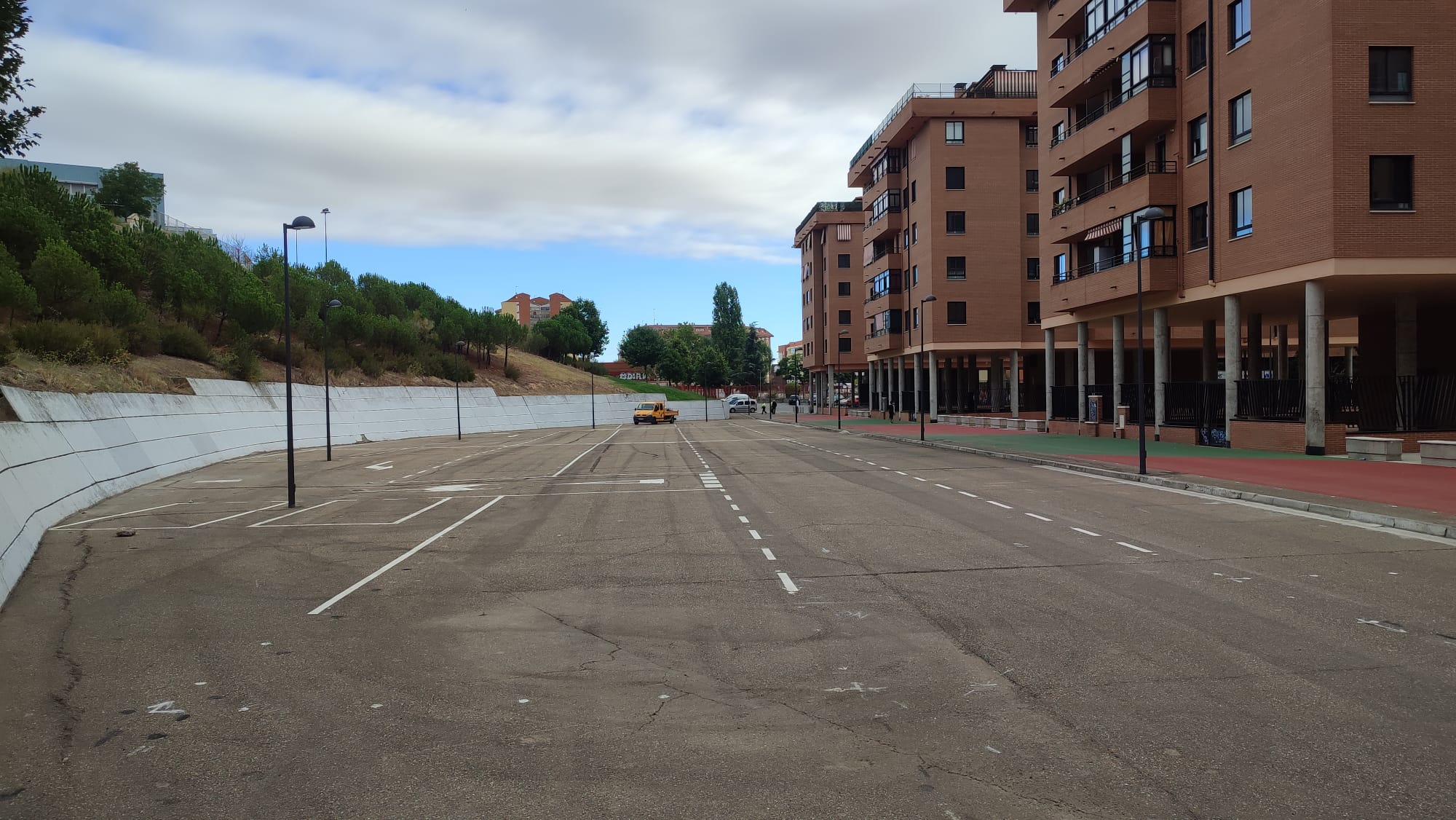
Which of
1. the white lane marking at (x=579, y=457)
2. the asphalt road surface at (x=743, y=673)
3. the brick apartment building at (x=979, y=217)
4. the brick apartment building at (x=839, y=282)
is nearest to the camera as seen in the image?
the asphalt road surface at (x=743, y=673)

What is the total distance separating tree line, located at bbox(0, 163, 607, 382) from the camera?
105 feet

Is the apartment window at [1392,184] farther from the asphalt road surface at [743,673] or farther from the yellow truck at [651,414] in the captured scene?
the yellow truck at [651,414]

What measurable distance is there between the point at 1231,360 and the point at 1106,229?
29.6ft

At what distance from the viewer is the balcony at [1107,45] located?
32312mm

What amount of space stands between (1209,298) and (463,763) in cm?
3203

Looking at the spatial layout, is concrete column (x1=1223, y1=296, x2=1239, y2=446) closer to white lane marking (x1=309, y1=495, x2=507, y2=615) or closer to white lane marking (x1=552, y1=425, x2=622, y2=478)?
white lane marking (x1=552, y1=425, x2=622, y2=478)

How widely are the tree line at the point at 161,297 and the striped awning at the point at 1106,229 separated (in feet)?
96.7

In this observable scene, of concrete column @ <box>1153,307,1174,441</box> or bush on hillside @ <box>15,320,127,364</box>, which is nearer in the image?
bush on hillside @ <box>15,320,127,364</box>

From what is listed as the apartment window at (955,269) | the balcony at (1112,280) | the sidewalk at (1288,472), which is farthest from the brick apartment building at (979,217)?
the sidewalk at (1288,472)

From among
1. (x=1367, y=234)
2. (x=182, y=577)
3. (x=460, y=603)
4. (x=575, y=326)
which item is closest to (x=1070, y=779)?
(x=460, y=603)

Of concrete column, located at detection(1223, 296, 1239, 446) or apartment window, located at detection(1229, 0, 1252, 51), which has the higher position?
apartment window, located at detection(1229, 0, 1252, 51)

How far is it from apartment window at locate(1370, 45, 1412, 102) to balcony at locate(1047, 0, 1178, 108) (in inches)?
345

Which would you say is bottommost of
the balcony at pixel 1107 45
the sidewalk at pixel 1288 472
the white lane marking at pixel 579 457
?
the white lane marking at pixel 579 457

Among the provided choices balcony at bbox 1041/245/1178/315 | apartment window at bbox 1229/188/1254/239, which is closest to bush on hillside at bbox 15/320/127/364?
balcony at bbox 1041/245/1178/315
